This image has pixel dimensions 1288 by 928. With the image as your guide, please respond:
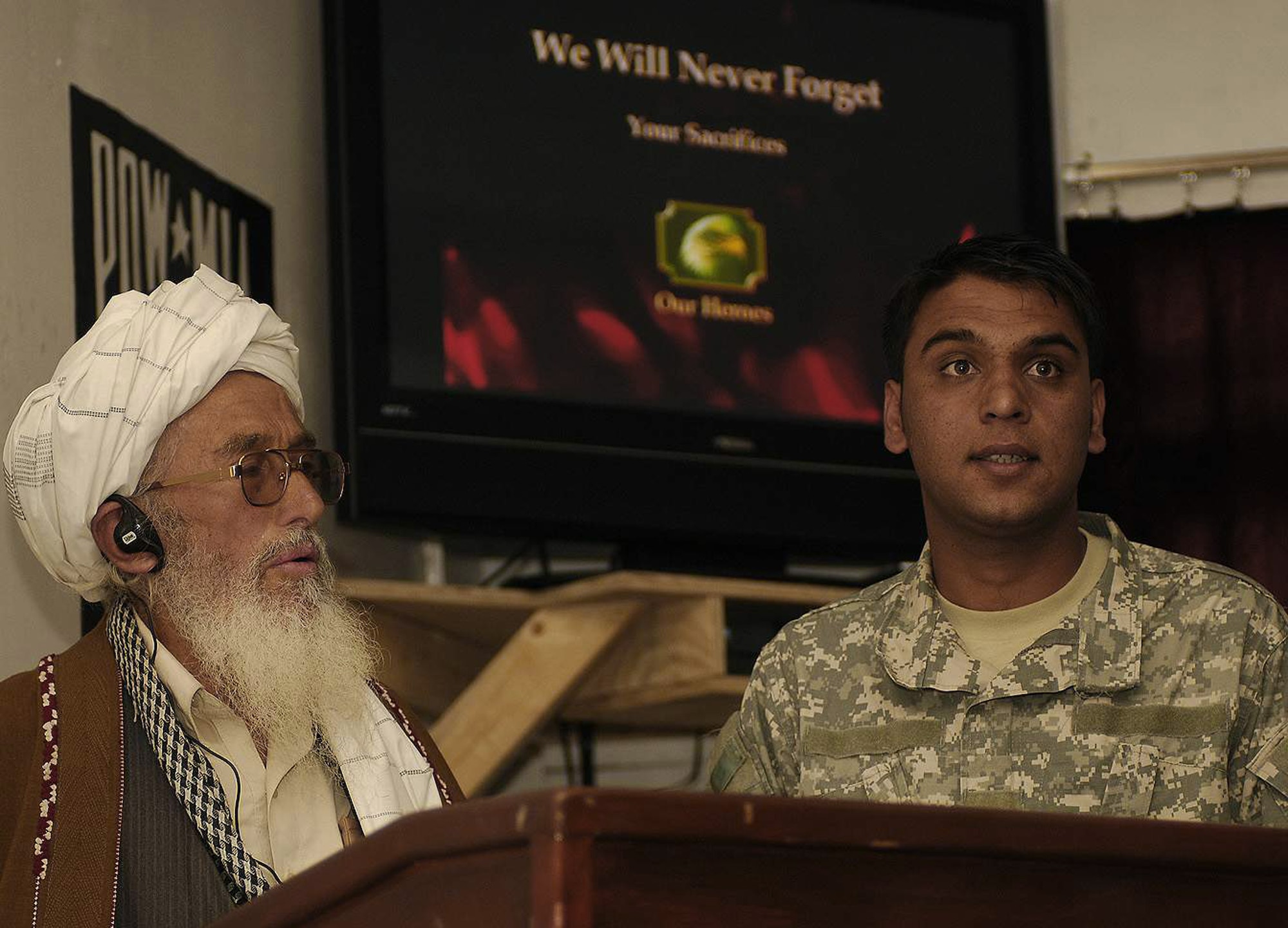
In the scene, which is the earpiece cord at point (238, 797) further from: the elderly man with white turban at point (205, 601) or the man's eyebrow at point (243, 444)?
the man's eyebrow at point (243, 444)

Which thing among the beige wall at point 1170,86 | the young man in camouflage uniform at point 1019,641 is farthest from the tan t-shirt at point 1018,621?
the beige wall at point 1170,86

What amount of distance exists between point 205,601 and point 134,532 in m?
0.12

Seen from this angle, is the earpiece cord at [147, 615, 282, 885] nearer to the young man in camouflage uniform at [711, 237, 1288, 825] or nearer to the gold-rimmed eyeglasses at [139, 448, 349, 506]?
the gold-rimmed eyeglasses at [139, 448, 349, 506]

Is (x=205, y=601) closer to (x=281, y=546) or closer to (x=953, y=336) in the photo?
(x=281, y=546)

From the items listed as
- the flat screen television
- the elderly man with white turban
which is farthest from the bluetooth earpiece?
the flat screen television

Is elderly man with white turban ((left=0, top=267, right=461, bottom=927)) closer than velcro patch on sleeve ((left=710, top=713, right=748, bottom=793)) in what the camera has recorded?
Yes

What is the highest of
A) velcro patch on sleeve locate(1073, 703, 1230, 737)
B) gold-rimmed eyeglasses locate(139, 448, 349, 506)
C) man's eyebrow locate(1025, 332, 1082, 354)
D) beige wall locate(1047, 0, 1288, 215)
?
beige wall locate(1047, 0, 1288, 215)

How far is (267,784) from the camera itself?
2180 mm

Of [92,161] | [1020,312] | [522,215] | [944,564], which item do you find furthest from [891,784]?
[522,215]

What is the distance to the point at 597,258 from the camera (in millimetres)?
3869

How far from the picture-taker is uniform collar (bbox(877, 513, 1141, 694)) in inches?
83.3

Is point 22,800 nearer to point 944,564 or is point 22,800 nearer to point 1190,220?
point 944,564

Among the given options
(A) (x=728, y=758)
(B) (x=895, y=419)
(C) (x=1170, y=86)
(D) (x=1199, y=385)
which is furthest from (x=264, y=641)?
(C) (x=1170, y=86)

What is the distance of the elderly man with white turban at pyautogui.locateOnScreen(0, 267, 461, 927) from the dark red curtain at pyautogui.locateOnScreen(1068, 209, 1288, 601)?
2390mm
